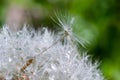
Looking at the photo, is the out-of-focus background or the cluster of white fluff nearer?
the cluster of white fluff

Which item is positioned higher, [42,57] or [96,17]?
[96,17]

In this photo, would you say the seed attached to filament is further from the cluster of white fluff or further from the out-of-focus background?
the out-of-focus background

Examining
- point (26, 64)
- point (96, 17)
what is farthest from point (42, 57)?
point (96, 17)

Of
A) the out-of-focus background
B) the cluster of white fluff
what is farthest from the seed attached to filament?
the out-of-focus background

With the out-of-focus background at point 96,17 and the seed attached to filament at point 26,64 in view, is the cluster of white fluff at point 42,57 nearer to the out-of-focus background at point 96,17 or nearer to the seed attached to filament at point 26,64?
the seed attached to filament at point 26,64

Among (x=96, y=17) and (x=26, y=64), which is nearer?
(x=26, y=64)

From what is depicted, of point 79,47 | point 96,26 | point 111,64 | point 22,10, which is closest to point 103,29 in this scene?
point 96,26

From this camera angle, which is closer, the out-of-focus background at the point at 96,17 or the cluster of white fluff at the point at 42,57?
the cluster of white fluff at the point at 42,57

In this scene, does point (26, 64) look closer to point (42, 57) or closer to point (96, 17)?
point (42, 57)

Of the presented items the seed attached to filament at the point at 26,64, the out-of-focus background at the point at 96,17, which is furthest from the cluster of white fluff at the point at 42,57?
the out-of-focus background at the point at 96,17
